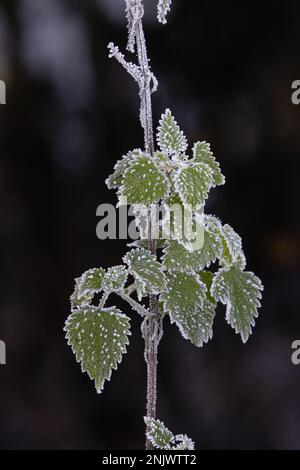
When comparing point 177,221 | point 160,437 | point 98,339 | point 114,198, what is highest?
point 114,198

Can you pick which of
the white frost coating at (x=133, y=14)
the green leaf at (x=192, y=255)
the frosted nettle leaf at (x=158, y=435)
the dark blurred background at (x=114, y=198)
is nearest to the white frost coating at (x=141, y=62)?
the white frost coating at (x=133, y=14)

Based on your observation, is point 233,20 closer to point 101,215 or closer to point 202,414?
point 101,215

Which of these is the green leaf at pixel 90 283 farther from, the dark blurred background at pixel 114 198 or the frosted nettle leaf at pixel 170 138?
the dark blurred background at pixel 114 198

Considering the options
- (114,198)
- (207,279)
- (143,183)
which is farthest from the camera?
(114,198)

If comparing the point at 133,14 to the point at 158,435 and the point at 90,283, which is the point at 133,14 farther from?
the point at 158,435

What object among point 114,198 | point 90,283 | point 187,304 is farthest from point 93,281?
point 114,198

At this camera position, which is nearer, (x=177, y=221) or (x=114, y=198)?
(x=177, y=221)
